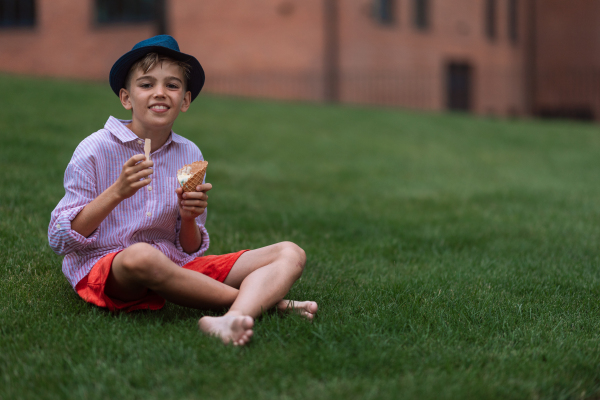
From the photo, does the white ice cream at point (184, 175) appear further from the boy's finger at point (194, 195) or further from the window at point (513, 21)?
the window at point (513, 21)

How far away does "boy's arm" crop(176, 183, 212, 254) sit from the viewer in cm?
270

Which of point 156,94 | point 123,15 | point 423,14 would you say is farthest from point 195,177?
point 423,14

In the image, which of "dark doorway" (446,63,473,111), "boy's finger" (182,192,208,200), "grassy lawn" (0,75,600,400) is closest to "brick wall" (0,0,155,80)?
"grassy lawn" (0,75,600,400)

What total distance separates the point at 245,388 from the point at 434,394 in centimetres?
68

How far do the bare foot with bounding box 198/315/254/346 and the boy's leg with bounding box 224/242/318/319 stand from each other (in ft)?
0.47

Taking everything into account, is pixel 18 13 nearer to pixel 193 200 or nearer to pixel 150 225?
pixel 150 225

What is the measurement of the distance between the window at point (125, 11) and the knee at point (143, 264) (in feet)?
60.9

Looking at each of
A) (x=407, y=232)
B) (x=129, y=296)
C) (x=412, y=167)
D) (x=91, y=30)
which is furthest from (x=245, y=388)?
(x=91, y=30)

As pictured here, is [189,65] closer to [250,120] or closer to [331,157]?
[331,157]

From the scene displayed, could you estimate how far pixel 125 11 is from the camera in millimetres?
20016

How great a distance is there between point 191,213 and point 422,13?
807 inches

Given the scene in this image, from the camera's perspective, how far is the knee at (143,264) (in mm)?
2498

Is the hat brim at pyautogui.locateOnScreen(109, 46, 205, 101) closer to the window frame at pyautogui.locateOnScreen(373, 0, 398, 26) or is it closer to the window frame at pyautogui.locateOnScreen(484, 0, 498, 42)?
the window frame at pyautogui.locateOnScreen(373, 0, 398, 26)

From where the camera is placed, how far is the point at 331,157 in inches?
374
